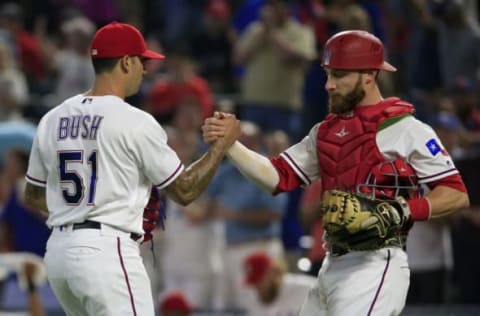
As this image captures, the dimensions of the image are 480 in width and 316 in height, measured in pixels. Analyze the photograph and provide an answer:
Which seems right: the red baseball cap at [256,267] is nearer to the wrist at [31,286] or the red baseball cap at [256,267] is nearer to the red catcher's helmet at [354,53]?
the wrist at [31,286]

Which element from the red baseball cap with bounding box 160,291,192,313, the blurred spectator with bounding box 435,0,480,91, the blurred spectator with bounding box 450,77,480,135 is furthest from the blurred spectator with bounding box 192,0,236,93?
the red baseball cap with bounding box 160,291,192,313

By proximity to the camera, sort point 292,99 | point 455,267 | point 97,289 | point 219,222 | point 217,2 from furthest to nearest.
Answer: point 217,2 < point 292,99 < point 219,222 < point 455,267 < point 97,289

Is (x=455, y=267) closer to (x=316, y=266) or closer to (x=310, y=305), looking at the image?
(x=316, y=266)

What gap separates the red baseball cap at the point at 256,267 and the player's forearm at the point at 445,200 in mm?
4061

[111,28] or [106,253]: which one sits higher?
[111,28]

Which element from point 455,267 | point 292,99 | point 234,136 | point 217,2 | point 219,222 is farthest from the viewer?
point 217,2

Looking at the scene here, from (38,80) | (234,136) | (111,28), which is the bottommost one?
(38,80)

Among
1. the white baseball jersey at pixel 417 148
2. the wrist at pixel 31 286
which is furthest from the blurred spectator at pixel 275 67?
the white baseball jersey at pixel 417 148

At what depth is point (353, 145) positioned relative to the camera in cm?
641

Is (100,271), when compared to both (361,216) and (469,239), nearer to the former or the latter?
(361,216)

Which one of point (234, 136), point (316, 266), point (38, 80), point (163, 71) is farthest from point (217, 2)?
point (234, 136)

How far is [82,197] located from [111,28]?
0.83 m

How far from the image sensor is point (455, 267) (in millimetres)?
10570

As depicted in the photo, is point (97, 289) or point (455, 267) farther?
point (455, 267)
